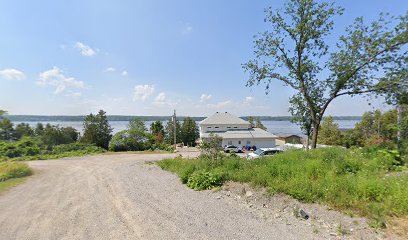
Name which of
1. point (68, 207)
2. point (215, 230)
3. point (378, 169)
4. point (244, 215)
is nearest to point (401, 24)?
point (378, 169)

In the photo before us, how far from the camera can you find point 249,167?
884cm

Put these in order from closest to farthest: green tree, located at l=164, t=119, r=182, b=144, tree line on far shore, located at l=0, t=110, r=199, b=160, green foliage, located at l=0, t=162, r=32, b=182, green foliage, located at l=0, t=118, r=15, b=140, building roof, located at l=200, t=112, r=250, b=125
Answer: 1. green foliage, located at l=0, t=162, r=32, b=182
2. tree line on far shore, located at l=0, t=110, r=199, b=160
3. green foliage, located at l=0, t=118, r=15, b=140
4. building roof, located at l=200, t=112, r=250, b=125
5. green tree, located at l=164, t=119, r=182, b=144

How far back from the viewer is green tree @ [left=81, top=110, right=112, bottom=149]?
4672 centimetres

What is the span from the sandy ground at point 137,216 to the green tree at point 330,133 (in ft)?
119

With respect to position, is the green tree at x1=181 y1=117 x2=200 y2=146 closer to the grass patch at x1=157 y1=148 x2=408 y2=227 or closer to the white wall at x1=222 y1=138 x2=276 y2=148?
the white wall at x1=222 y1=138 x2=276 y2=148

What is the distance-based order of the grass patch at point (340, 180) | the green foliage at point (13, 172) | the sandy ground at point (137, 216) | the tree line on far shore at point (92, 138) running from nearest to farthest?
the sandy ground at point (137, 216) → the grass patch at point (340, 180) → the green foliage at point (13, 172) → the tree line on far shore at point (92, 138)

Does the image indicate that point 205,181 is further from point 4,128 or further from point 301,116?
point 4,128

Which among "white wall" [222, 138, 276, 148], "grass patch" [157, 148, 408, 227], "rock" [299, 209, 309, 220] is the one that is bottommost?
"white wall" [222, 138, 276, 148]

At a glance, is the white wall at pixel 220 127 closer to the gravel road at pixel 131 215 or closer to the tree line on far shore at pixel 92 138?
the tree line on far shore at pixel 92 138

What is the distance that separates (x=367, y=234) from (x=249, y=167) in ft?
16.1

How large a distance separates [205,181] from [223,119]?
40221 mm

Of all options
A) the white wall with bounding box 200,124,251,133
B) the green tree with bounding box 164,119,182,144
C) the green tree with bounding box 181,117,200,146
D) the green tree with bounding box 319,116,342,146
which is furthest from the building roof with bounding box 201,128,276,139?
the green tree with bounding box 164,119,182,144

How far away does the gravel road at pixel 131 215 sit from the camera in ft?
15.4

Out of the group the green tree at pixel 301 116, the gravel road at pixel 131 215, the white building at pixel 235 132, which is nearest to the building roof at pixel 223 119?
the white building at pixel 235 132
